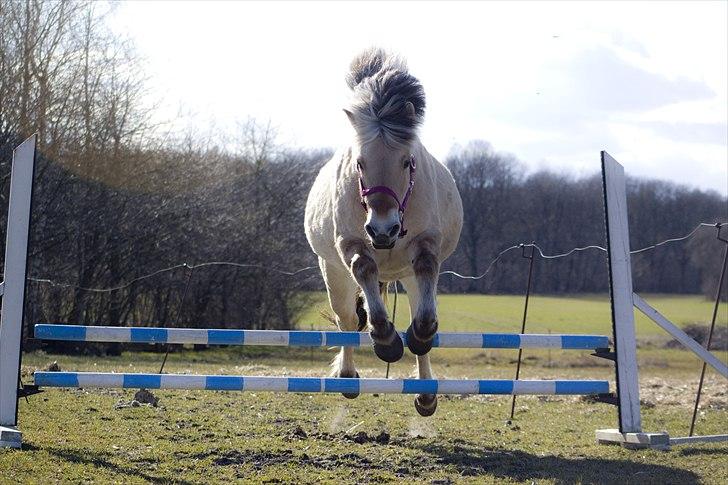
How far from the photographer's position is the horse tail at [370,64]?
656 centimetres

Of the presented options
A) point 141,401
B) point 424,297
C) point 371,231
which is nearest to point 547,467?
point 424,297

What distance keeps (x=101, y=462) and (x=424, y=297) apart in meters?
2.46

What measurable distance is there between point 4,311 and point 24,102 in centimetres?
1585

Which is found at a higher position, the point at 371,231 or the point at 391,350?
the point at 371,231

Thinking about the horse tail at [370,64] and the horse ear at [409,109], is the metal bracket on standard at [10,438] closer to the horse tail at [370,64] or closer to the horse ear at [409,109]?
the horse ear at [409,109]

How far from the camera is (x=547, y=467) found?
5398 mm

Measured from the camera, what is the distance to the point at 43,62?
19.9 meters

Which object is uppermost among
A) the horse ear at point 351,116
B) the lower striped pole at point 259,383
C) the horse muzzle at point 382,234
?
the horse ear at point 351,116

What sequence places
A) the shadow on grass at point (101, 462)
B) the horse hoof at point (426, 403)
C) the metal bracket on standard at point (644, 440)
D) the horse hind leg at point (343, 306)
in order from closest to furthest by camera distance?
the shadow on grass at point (101, 462), the metal bracket on standard at point (644, 440), the horse hoof at point (426, 403), the horse hind leg at point (343, 306)

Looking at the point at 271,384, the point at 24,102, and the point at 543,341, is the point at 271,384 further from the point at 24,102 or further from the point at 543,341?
the point at 24,102

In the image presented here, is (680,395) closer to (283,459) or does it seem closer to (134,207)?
(283,459)

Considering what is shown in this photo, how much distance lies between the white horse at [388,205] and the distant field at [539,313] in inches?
465

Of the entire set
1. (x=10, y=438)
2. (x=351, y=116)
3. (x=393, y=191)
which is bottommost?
(x=10, y=438)

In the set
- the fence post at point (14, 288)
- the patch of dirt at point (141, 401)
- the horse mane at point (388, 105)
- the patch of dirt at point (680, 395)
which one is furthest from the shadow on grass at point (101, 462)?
the patch of dirt at point (680, 395)
